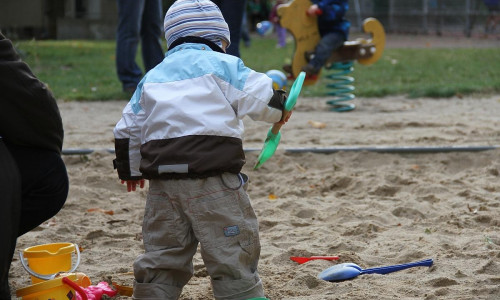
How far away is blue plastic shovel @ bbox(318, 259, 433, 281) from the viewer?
3.12 m

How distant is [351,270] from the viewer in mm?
3141

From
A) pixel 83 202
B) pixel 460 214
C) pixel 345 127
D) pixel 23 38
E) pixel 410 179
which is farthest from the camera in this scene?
pixel 23 38

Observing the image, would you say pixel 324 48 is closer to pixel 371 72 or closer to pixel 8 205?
pixel 371 72

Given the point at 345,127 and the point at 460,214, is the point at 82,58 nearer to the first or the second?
the point at 345,127

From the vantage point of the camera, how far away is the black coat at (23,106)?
2.60 m

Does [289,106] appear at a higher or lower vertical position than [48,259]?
higher

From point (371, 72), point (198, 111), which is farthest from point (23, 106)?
point (371, 72)

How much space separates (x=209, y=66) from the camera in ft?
8.96

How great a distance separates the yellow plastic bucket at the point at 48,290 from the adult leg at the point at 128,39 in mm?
4795

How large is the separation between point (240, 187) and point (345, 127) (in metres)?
3.96

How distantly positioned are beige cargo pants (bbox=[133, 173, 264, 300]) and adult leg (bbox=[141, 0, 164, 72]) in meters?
4.81

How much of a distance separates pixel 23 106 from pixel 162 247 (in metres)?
0.68

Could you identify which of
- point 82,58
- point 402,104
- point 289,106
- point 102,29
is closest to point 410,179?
point 289,106

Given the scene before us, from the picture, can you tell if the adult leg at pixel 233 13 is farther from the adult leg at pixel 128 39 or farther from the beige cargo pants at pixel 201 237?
the beige cargo pants at pixel 201 237
